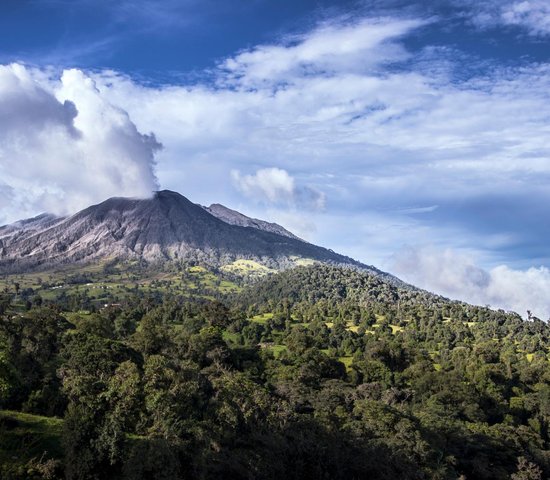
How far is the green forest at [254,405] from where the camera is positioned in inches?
1474

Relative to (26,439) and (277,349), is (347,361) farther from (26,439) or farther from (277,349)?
(26,439)

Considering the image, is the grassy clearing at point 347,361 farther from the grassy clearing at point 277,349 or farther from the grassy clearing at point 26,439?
the grassy clearing at point 26,439

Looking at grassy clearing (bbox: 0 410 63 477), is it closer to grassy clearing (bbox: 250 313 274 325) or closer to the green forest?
the green forest

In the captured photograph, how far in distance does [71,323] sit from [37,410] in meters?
56.0

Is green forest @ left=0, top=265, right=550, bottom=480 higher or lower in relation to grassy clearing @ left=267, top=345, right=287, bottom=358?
lower

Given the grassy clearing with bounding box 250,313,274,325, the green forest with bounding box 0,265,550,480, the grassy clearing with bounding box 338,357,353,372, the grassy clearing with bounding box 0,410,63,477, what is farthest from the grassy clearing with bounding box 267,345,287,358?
the grassy clearing with bounding box 0,410,63,477

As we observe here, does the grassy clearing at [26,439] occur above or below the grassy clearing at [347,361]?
below

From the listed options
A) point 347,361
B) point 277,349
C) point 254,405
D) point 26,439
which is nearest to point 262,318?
point 277,349

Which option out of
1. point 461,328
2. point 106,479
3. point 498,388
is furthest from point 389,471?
point 461,328

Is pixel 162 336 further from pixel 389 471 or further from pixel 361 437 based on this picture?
pixel 389 471

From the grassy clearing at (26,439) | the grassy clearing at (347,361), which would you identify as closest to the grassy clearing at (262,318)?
the grassy clearing at (347,361)

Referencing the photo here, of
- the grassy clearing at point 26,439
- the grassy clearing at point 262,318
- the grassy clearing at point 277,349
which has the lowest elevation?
the grassy clearing at point 26,439

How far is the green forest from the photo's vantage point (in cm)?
3744

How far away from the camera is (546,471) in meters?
65.6
